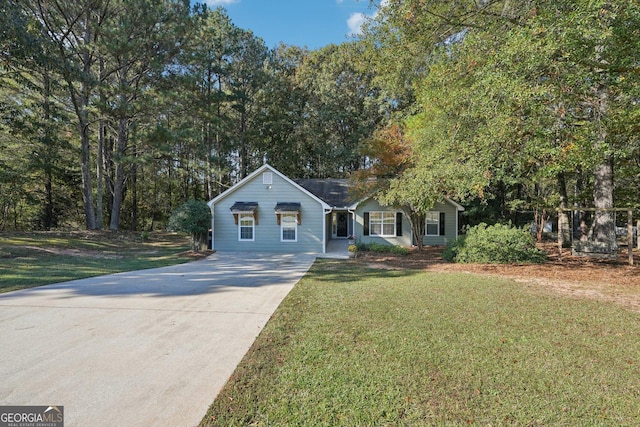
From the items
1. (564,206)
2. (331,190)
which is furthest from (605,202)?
(331,190)

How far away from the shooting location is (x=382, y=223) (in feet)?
57.7

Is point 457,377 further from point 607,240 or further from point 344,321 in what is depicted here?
point 607,240

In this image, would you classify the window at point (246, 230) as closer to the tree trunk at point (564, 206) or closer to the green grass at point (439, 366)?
the green grass at point (439, 366)

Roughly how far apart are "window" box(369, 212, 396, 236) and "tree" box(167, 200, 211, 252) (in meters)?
8.93

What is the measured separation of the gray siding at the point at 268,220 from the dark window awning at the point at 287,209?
176 millimetres

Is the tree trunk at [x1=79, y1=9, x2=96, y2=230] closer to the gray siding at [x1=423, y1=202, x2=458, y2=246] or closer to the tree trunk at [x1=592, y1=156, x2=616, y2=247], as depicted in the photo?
the gray siding at [x1=423, y1=202, x2=458, y2=246]

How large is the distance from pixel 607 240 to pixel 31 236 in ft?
81.7

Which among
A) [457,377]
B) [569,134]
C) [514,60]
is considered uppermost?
[514,60]

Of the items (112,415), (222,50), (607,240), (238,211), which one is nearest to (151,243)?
(238,211)

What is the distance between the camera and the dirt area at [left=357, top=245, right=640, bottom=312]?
21.4ft

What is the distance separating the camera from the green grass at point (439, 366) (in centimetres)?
258

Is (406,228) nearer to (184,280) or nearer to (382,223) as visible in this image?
(382,223)

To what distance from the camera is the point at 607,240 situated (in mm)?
11023

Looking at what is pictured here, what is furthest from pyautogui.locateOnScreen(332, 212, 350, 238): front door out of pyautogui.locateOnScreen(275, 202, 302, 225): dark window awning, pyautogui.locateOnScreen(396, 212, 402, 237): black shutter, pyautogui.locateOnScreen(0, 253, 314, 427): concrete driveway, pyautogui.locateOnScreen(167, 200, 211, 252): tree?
pyautogui.locateOnScreen(0, 253, 314, 427): concrete driveway
